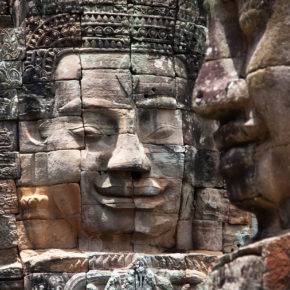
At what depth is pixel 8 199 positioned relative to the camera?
17.4 m

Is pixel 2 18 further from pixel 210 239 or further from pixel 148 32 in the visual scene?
pixel 210 239

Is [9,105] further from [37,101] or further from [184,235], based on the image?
[184,235]

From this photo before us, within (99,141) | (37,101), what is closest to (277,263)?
(99,141)

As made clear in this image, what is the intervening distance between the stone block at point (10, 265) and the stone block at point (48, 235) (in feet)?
0.47

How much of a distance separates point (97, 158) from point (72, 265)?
4.59 feet

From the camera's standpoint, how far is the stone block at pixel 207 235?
17.7 meters

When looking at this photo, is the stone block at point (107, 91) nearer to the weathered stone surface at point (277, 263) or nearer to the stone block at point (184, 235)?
the stone block at point (184, 235)

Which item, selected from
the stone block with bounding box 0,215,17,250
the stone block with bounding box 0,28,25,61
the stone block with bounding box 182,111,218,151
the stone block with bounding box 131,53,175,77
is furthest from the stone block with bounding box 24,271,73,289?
the stone block with bounding box 0,28,25,61

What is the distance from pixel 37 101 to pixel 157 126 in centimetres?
162

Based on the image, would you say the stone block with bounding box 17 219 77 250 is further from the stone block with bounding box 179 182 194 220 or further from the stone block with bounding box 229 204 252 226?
the stone block with bounding box 229 204 252 226

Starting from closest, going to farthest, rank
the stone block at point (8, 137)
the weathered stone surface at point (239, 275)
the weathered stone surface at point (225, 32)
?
1. the weathered stone surface at point (239, 275)
2. the weathered stone surface at point (225, 32)
3. the stone block at point (8, 137)

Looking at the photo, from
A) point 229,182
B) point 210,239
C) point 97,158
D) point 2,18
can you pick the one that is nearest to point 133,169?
point 97,158

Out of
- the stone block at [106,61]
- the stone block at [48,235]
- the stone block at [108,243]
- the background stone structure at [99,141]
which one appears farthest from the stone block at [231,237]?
the stone block at [106,61]

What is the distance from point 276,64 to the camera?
→ 678cm
